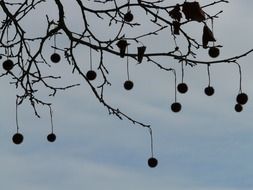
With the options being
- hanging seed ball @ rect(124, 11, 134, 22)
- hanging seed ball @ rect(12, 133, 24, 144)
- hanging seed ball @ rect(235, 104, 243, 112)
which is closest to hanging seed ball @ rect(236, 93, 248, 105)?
hanging seed ball @ rect(235, 104, 243, 112)

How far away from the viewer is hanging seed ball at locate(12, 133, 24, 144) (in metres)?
5.30

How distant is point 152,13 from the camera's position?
16.0 ft

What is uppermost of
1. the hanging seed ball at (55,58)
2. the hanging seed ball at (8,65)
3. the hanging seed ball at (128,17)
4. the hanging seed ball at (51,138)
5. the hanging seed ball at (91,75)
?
the hanging seed ball at (128,17)

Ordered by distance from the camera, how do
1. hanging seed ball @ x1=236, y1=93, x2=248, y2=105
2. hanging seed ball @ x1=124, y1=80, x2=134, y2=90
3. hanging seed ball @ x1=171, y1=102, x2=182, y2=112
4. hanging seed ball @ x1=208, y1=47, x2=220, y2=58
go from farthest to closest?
hanging seed ball @ x1=124, y1=80, x2=134, y2=90 < hanging seed ball @ x1=171, y1=102, x2=182, y2=112 < hanging seed ball @ x1=236, y1=93, x2=248, y2=105 < hanging seed ball @ x1=208, y1=47, x2=220, y2=58

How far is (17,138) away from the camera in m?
5.30

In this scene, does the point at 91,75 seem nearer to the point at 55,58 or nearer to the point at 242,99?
the point at 55,58

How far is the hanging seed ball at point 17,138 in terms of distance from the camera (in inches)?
209

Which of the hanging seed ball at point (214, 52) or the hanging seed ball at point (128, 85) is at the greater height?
the hanging seed ball at point (128, 85)

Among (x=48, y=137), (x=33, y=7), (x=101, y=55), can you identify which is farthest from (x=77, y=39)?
(x=48, y=137)

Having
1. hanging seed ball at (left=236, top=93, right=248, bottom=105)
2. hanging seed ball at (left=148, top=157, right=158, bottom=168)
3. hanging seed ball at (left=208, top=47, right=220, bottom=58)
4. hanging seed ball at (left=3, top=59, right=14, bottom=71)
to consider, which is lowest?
hanging seed ball at (left=148, top=157, right=158, bottom=168)

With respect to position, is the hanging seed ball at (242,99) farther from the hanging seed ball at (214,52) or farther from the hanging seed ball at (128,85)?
the hanging seed ball at (128,85)

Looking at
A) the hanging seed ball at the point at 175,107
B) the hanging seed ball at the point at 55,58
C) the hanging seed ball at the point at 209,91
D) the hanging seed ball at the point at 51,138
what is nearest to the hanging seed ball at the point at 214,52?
the hanging seed ball at the point at 209,91

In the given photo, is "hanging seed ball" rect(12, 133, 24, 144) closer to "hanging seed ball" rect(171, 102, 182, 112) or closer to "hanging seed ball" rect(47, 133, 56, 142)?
"hanging seed ball" rect(47, 133, 56, 142)

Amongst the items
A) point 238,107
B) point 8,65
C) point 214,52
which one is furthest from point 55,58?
point 238,107
